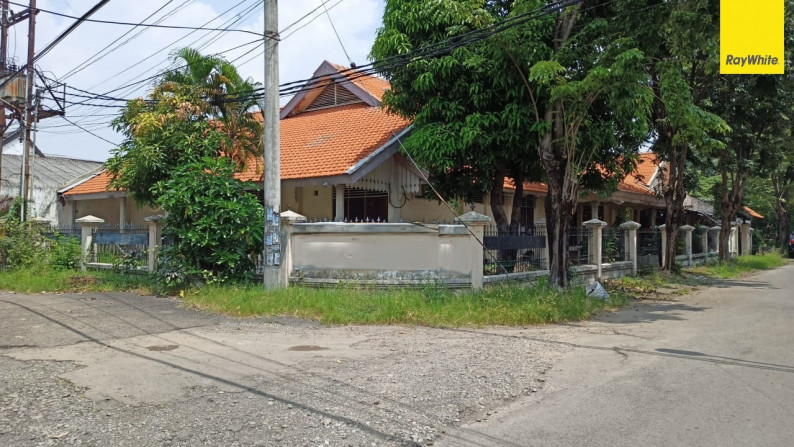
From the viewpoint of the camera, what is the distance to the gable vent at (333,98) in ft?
60.8

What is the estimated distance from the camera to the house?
1389cm

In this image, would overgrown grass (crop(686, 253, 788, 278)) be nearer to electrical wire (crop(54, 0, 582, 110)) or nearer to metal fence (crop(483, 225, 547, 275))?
metal fence (crop(483, 225, 547, 275))

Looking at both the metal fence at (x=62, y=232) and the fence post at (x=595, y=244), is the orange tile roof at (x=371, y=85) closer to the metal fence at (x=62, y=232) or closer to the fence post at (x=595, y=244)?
the fence post at (x=595, y=244)

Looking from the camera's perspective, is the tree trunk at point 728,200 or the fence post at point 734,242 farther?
the fence post at point 734,242

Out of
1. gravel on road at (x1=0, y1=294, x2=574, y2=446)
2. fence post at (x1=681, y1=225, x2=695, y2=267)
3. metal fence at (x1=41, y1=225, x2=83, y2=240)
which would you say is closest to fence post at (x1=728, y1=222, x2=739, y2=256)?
fence post at (x1=681, y1=225, x2=695, y2=267)

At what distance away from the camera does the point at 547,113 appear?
11750mm

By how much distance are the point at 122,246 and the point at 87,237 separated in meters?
1.18

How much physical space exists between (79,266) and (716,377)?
14841 mm

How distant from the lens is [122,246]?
1503cm

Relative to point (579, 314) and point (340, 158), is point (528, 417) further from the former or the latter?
point (340, 158)

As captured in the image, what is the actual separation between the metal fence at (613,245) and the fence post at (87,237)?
527 inches

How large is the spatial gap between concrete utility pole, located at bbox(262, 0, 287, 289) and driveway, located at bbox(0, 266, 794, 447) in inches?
65.6

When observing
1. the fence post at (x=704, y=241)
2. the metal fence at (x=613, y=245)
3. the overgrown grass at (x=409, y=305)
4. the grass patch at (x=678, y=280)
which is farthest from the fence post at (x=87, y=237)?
the fence post at (x=704, y=241)

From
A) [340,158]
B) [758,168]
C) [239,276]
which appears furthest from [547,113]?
[758,168]
